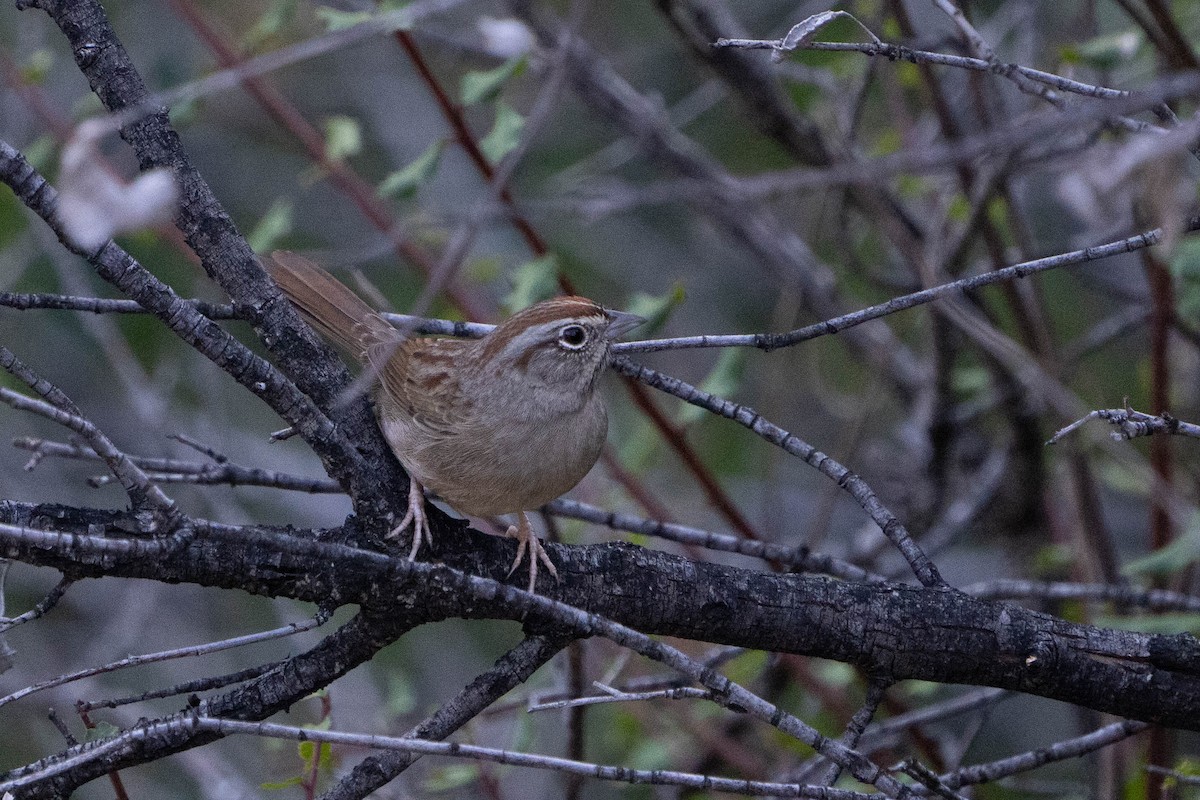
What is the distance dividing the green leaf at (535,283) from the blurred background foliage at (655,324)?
0.05ft

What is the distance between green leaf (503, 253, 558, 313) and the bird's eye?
0.42ft

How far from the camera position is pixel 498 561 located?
8.96ft

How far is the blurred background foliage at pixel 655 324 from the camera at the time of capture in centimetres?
440

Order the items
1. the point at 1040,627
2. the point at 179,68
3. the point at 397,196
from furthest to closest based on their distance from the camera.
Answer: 1. the point at 179,68
2. the point at 397,196
3. the point at 1040,627

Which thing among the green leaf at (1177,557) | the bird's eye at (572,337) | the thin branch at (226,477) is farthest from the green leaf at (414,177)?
the green leaf at (1177,557)

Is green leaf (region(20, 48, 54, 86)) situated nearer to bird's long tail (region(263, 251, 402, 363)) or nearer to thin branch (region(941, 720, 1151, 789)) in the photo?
bird's long tail (region(263, 251, 402, 363))

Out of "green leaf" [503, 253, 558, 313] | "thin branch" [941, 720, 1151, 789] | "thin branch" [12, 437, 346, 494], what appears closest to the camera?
"thin branch" [941, 720, 1151, 789]

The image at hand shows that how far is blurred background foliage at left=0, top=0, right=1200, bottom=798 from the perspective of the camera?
173 inches

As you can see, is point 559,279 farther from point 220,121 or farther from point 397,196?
point 220,121

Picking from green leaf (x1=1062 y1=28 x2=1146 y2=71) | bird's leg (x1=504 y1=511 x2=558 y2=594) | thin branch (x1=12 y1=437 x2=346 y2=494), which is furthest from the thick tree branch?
green leaf (x1=1062 y1=28 x2=1146 y2=71)

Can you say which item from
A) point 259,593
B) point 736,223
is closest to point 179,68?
point 736,223

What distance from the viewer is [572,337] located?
3.67 metres

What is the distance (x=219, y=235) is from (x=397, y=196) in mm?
1092

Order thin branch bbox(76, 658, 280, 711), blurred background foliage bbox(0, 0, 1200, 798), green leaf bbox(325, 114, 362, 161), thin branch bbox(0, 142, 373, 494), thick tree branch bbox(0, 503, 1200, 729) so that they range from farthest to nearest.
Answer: blurred background foliage bbox(0, 0, 1200, 798), green leaf bbox(325, 114, 362, 161), thick tree branch bbox(0, 503, 1200, 729), thin branch bbox(76, 658, 280, 711), thin branch bbox(0, 142, 373, 494)
